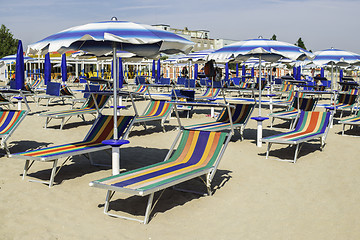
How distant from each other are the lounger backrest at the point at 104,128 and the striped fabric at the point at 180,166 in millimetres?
1180

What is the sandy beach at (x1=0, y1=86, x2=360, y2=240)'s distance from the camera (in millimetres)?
3838

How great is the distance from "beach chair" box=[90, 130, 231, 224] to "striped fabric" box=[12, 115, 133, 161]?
3.39 ft

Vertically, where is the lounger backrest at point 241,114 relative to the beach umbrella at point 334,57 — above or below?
below

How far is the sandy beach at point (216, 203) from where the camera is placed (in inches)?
151

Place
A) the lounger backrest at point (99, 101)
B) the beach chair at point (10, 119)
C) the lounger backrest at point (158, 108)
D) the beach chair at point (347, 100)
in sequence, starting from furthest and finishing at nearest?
1. the beach chair at point (347, 100)
2. the lounger backrest at point (99, 101)
3. the lounger backrest at point (158, 108)
4. the beach chair at point (10, 119)

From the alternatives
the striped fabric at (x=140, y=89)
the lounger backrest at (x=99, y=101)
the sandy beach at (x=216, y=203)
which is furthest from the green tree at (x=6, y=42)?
the sandy beach at (x=216, y=203)

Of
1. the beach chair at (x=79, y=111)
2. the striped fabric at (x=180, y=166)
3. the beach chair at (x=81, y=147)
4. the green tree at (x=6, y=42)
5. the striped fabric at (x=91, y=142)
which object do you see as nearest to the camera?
the striped fabric at (x=180, y=166)

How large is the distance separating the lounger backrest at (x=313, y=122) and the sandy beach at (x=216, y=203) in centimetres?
61

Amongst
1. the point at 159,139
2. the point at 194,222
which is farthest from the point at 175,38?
the point at 159,139

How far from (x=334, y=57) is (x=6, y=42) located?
37.2 m

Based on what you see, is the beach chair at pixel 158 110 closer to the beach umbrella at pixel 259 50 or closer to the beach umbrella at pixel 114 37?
the beach umbrella at pixel 259 50

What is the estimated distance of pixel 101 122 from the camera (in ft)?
21.5

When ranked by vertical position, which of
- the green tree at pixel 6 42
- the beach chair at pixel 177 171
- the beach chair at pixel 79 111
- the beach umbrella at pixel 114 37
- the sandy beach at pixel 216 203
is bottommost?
the sandy beach at pixel 216 203

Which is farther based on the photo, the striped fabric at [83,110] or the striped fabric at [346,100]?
the striped fabric at [346,100]
